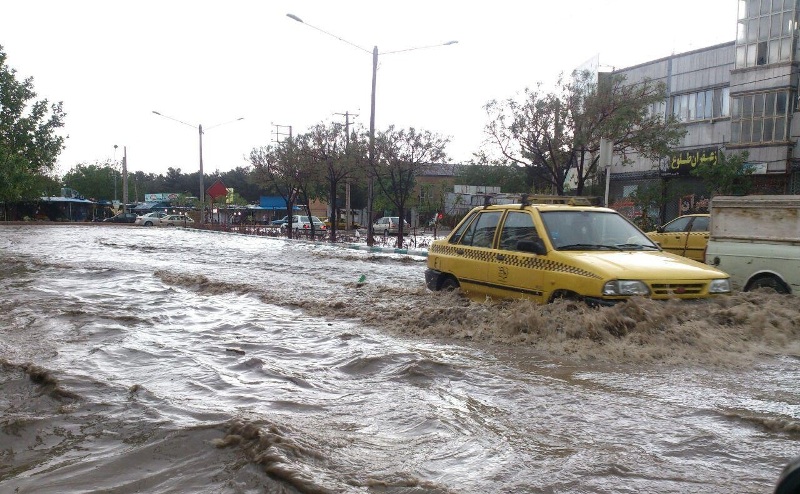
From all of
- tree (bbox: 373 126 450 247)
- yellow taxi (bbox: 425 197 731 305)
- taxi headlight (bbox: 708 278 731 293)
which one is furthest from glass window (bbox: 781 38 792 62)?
taxi headlight (bbox: 708 278 731 293)

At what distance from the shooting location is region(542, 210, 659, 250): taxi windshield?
690 centimetres

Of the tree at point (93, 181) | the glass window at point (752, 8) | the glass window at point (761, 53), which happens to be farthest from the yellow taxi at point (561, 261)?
the tree at point (93, 181)

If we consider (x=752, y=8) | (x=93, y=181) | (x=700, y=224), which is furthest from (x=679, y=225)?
(x=93, y=181)

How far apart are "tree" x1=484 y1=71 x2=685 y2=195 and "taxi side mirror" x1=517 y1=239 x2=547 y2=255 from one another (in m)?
12.2

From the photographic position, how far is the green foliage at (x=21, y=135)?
2927 cm

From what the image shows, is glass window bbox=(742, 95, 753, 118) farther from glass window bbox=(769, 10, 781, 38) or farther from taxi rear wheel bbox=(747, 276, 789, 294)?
taxi rear wheel bbox=(747, 276, 789, 294)

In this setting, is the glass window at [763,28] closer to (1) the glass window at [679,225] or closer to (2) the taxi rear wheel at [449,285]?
(1) the glass window at [679,225]

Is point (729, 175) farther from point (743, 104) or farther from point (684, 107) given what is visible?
point (684, 107)

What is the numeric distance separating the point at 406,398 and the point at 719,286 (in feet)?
11.0

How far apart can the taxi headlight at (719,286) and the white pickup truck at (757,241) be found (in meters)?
2.47

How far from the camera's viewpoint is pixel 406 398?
4.69 m

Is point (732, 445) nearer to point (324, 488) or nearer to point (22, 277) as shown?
point (324, 488)

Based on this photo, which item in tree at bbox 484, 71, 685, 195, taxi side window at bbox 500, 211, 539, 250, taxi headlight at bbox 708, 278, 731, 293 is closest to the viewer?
taxi headlight at bbox 708, 278, 731, 293

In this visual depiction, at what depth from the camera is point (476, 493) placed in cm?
309
